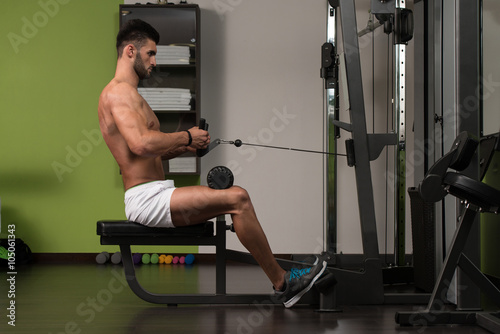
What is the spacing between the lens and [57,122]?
14.9 feet

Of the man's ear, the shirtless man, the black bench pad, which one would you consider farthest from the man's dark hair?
the black bench pad

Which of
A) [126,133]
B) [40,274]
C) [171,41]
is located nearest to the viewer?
[126,133]

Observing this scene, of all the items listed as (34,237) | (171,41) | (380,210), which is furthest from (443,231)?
(34,237)

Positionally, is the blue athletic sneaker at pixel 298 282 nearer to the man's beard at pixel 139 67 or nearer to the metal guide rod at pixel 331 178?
the man's beard at pixel 139 67

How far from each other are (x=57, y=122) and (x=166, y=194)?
237 centimetres

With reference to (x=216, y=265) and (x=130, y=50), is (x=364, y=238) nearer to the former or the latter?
(x=216, y=265)

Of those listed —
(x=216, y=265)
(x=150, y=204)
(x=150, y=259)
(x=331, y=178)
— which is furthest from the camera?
(x=150, y=259)

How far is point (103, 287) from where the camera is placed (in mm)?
3234

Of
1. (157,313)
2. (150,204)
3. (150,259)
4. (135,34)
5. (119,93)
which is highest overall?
(135,34)

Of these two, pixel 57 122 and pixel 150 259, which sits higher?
pixel 57 122

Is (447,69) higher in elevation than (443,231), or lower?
higher

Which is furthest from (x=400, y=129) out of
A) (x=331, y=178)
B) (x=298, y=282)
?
(x=298, y=282)

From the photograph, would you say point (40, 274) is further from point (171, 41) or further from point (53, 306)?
point (171, 41)

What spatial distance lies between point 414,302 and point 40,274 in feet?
8.04
